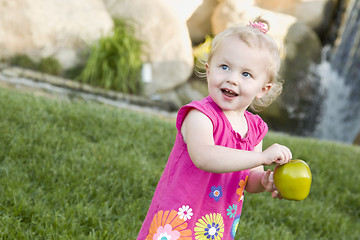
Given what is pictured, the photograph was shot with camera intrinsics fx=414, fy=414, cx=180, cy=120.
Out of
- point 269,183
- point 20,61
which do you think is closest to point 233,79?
point 269,183

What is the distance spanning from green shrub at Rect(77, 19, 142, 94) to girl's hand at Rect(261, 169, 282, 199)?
666 cm

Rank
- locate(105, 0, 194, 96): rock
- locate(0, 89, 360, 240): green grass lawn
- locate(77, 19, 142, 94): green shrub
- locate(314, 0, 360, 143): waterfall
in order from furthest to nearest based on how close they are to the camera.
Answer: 1. locate(314, 0, 360, 143): waterfall
2. locate(105, 0, 194, 96): rock
3. locate(77, 19, 142, 94): green shrub
4. locate(0, 89, 360, 240): green grass lawn

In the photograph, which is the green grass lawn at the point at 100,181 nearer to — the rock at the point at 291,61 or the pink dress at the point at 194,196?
the pink dress at the point at 194,196

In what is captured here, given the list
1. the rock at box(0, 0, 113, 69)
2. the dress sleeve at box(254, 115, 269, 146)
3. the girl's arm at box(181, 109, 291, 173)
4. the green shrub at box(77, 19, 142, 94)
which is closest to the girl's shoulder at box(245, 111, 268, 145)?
the dress sleeve at box(254, 115, 269, 146)

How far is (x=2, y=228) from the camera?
2141 mm

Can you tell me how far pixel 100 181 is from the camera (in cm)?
289

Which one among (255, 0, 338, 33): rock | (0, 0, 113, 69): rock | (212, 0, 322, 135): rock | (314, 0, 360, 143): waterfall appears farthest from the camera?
(255, 0, 338, 33): rock

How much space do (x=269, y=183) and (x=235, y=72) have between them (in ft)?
1.61

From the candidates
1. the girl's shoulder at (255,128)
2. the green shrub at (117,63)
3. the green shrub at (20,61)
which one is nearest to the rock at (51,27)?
the green shrub at (20,61)

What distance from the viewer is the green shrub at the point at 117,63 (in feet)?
26.5

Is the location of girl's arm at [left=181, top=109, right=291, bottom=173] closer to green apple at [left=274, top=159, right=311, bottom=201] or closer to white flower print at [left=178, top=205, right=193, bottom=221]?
green apple at [left=274, top=159, right=311, bottom=201]

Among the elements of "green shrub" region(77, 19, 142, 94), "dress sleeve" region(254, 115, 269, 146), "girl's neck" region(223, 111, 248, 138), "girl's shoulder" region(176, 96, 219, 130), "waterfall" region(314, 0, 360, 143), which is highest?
"girl's shoulder" region(176, 96, 219, 130)

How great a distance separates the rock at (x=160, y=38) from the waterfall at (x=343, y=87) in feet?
14.8

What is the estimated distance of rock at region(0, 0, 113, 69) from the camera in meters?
7.51
